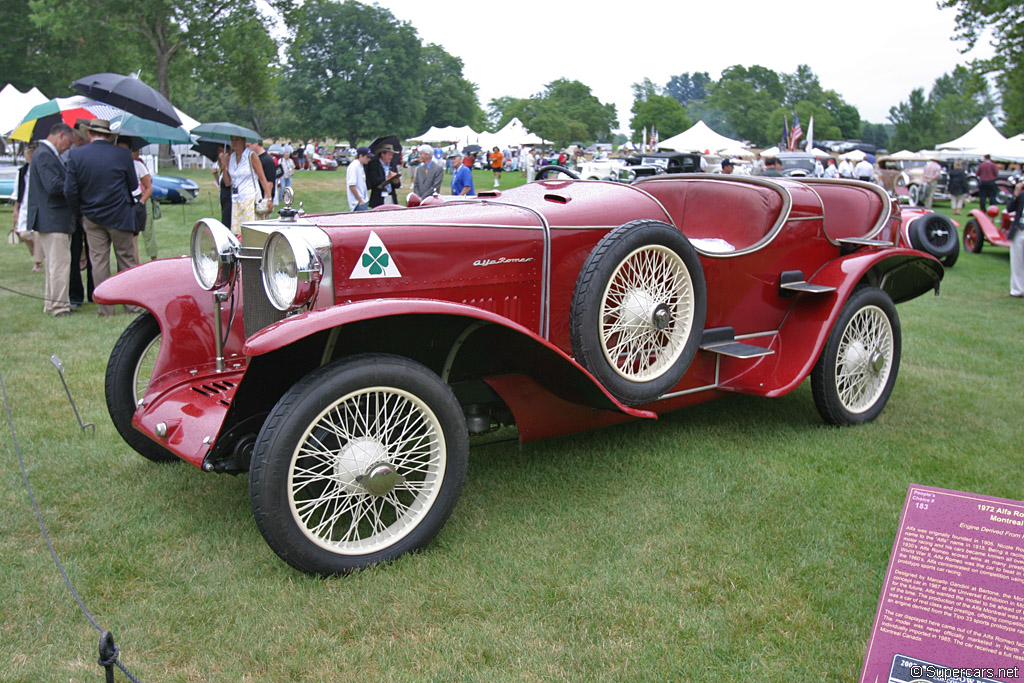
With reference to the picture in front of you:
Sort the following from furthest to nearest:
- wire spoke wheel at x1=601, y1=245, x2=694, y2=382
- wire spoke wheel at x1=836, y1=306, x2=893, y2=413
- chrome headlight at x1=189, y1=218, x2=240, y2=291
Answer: wire spoke wheel at x1=836, y1=306, x2=893, y2=413 → wire spoke wheel at x1=601, y1=245, x2=694, y2=382 → chrome headlight at x1=189, y1=218, x2=240, y2=291

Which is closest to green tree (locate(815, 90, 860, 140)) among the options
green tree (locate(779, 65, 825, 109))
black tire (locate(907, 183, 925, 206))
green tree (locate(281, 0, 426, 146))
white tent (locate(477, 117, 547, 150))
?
green tree (locate(779, 65, 825, 109))

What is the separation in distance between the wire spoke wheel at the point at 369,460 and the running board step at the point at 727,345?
1796mm

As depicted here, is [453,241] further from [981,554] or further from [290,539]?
[981,554]

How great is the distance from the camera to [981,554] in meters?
2.05

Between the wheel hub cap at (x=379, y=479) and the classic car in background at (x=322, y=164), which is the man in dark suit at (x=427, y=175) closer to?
the wheel hub cap at (x=379, y=479)

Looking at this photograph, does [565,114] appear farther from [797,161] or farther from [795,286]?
[795,286]

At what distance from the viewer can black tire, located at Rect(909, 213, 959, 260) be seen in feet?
27.7

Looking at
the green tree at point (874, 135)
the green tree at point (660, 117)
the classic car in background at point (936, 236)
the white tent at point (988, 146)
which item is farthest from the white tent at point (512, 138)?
the green tree at point (874, 135)

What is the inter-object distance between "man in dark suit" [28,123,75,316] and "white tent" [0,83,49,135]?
14.8 meters

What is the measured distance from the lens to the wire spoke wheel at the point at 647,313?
3.78 metres

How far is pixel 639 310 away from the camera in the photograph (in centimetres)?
384

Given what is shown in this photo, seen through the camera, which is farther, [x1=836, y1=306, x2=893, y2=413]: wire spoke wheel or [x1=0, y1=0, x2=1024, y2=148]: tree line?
[x1=0, y1=0, x2=1024, y2=148]: tree line

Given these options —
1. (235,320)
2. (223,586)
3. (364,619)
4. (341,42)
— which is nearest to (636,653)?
(364,619)

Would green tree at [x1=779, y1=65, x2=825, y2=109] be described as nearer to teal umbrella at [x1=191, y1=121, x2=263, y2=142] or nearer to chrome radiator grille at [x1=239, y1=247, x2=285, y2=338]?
teal umbrella at [x1=191, y1=121, x2=263, y2=142]
